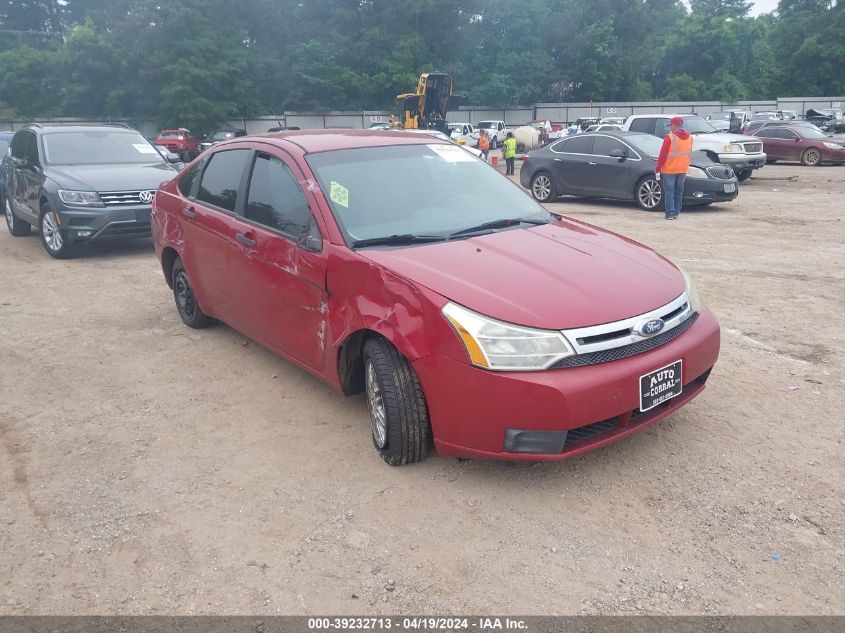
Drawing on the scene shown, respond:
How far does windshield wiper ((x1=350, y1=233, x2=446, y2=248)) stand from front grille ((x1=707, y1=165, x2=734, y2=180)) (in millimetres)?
10189

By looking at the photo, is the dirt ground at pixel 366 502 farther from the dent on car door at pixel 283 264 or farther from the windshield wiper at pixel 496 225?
the windshield wiper at pixel 496 225

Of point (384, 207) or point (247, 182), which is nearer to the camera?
point (384, 207)

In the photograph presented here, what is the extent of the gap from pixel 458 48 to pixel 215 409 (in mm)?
62379

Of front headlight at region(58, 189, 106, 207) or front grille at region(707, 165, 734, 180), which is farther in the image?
front grille at region(707, 165, 734, 180)

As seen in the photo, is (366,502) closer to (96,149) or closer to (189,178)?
(189,178)

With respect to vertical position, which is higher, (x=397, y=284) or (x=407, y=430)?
(x=397, y=284)

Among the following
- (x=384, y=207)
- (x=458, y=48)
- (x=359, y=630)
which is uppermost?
(x=458, y=48)

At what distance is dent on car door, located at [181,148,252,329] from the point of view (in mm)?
5000

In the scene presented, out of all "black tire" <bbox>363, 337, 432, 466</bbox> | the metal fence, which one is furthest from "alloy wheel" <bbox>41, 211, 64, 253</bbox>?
the metal fence

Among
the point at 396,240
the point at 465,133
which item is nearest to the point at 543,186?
the point at 396,240

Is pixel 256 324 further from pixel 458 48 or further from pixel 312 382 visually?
pixel 458 48

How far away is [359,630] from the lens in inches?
104

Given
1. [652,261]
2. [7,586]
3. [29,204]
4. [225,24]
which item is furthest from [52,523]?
[225,24]

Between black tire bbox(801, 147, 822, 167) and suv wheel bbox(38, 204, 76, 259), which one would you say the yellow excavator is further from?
suv wheel bbox(38, 204, 76, 259)
